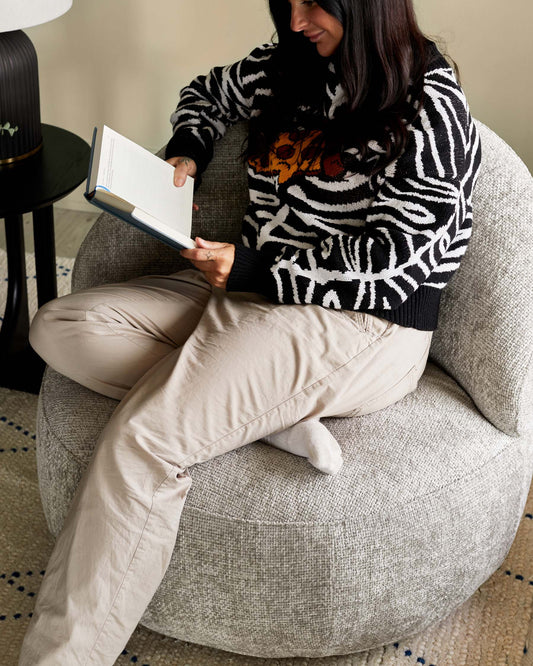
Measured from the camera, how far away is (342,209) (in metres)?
1.42

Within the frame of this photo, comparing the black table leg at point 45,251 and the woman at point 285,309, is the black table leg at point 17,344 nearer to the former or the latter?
the black table leg at point 45,251

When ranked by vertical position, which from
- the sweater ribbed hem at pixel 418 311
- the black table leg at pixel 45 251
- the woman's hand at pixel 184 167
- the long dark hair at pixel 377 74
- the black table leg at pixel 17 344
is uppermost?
the long dark hair at pixel 377 74

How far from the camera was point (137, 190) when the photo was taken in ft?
4.30

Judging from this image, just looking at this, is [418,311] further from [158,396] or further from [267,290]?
[158,396]

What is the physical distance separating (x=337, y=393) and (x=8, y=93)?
0.98m

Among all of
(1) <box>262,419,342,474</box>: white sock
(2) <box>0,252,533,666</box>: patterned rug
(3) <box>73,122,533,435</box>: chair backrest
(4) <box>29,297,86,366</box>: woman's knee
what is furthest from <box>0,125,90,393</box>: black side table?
(1) <box>262,419,342,474</box>: white sock

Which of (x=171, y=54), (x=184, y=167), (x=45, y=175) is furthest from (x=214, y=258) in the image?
(x=171, y=54)

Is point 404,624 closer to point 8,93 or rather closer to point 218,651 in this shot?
point 218,651

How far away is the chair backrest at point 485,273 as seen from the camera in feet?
4.39

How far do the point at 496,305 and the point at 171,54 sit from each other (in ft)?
4.90

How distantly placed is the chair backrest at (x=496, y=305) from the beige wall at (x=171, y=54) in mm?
737

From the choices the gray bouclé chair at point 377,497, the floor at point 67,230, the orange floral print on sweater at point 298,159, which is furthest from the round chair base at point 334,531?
the floor at point 67,230

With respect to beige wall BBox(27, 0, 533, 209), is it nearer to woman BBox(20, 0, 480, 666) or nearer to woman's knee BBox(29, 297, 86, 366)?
woman BBox(20, 0, 480, 666)

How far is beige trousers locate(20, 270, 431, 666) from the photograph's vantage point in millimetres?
1137
